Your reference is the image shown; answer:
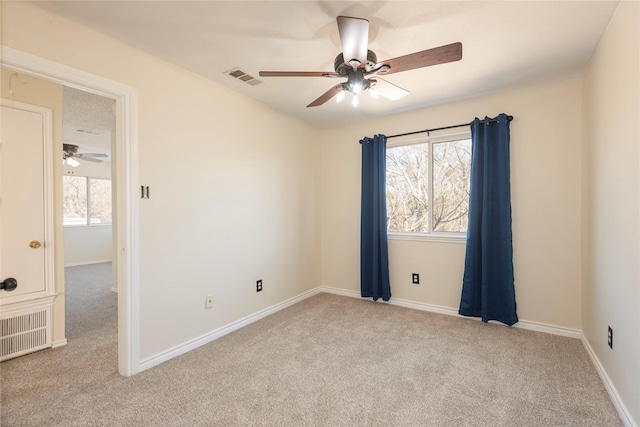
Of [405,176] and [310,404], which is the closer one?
[310,404]

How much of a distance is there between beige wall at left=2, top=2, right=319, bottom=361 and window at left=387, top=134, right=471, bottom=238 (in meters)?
1.32

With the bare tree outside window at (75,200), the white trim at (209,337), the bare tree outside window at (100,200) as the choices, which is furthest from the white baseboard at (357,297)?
the bare tree outside window at (100,200)

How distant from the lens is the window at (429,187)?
3.30 m

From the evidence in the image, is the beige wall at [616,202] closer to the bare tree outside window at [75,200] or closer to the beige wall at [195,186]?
the beige wall at [195,186]

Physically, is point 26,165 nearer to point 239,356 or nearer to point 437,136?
point 239,356

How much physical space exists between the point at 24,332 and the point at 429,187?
4068 mm

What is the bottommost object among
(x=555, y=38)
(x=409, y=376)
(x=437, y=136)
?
(x=409, y=376)

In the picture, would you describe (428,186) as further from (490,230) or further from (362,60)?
(362,60)

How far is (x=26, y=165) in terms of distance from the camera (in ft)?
Result: 7.83

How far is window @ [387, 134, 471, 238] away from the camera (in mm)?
3297

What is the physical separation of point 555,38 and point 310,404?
2.92 meters

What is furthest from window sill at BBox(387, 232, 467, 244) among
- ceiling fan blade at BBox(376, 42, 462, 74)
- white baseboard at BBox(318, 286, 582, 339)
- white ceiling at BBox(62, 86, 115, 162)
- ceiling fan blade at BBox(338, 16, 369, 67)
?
white ceiling at BBox(62, 86, 115, 162)

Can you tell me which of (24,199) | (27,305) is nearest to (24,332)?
(27,305)

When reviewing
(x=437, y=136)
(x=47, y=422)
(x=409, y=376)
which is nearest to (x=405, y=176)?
(x=437, y=136)
